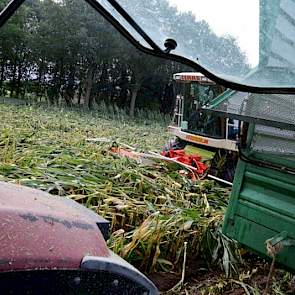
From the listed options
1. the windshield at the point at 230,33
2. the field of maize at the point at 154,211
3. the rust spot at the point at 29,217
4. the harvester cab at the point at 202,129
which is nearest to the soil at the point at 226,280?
the field of maize at the point at 154,211

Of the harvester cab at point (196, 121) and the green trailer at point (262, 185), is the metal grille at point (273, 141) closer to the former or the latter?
the green trailer at point (262, 185)

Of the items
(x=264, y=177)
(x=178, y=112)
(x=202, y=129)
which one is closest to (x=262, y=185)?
(x=264, y=177)

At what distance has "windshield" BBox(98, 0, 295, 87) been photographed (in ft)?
3.51

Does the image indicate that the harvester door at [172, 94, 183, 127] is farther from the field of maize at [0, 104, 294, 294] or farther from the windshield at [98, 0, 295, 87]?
the windshield at [98, 0, 295, 87]

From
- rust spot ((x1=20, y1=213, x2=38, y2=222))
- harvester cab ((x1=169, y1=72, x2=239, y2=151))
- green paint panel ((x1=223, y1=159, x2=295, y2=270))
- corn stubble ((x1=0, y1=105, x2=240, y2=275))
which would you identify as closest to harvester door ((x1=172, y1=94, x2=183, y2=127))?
harvester cab ((x1=169, y1=72, x2=239, y2=151))

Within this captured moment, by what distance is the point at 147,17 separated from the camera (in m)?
1.08

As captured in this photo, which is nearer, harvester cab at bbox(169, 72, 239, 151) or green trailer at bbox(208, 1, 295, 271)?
green trailer at bbox(208, 1, 295, 271)

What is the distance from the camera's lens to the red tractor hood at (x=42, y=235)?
805 mm

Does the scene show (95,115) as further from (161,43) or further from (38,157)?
(161,43)

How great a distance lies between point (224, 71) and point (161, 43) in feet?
0.55

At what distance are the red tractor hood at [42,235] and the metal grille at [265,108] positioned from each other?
0.74m

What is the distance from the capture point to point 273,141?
1.99 metres

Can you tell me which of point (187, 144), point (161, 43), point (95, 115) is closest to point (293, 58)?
point (161, 43)

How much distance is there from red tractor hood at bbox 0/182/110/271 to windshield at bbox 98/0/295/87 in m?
0.41
